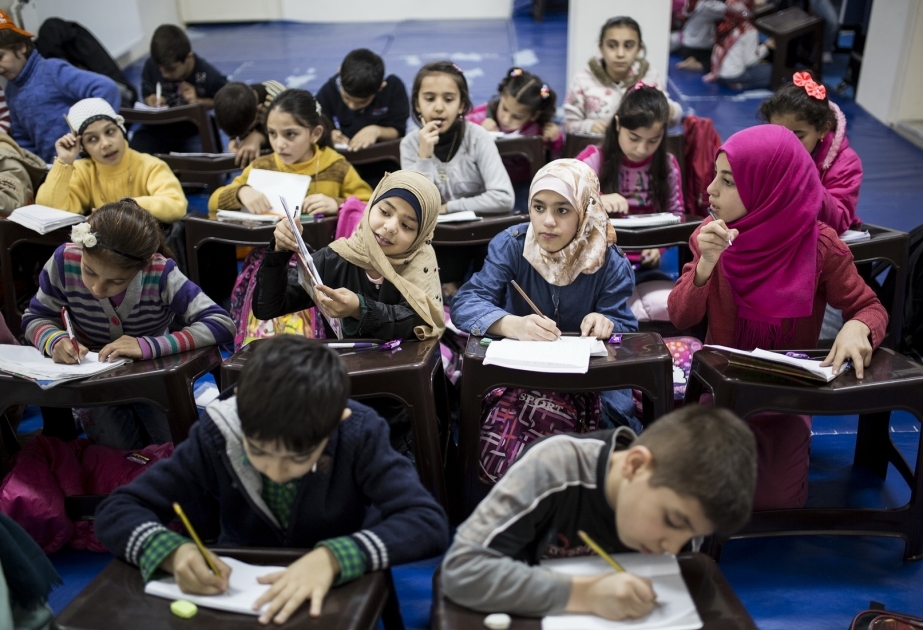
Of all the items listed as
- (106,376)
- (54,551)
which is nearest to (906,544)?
(106,376)

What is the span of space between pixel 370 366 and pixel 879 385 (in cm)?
117

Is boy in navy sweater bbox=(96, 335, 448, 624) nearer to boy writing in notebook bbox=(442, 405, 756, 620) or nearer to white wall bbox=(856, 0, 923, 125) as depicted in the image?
boy writing in notebook bbox=(442, 405, 756, 620)

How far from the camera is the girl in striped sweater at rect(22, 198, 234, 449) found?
203 centimetres

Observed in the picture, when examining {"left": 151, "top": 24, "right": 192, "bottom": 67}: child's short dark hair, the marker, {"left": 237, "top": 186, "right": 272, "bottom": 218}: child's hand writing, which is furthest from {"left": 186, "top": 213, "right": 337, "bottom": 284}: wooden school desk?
{"left": 151, "top": 24, "right": 192, "bottom": 67}: child's short dark hair

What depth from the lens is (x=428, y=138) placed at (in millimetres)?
3082

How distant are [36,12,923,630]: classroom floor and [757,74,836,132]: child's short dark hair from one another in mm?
1002

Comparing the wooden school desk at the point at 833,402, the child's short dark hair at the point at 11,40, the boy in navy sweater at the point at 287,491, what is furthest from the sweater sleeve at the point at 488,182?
the child's short dark hair at the point at 11,40

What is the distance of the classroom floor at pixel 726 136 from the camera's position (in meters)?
1.97

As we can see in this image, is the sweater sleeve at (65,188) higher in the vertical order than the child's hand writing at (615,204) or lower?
higher

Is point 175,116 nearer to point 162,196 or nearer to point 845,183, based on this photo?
point 162,196

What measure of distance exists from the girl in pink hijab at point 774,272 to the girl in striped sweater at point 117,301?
4.37ft

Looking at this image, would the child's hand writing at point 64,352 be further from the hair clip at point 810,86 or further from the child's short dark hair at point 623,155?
the hair clip at point 810,86

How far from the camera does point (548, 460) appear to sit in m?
1.35

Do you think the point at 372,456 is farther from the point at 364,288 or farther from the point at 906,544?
the point at 906,544
